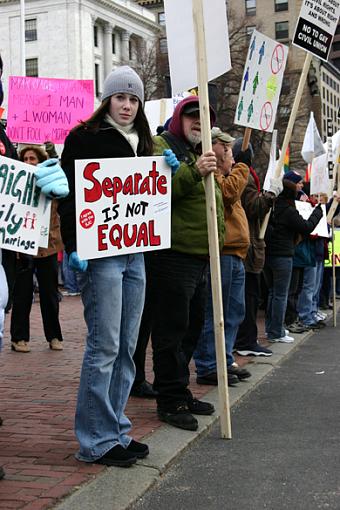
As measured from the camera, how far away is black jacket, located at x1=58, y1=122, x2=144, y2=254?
4047 millimetres

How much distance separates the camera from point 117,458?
13.3 ft

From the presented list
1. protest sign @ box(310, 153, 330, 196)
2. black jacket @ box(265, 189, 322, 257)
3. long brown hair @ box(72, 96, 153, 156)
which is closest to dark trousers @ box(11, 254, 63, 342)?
black jacket @ box(265, 189, 322, 257)

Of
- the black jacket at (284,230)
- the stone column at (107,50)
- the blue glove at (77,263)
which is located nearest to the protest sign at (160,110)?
the black jacket at (284,230)

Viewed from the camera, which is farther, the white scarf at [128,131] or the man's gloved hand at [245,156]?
the man's gloved hand at [245,156]

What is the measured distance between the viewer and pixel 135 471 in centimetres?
402

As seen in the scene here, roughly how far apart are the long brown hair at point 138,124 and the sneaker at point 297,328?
19.0 ft

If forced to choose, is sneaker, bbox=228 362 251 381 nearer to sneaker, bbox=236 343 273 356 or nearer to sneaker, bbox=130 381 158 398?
sneaker, bbox=130 381 158 398

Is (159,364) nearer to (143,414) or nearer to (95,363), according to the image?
(143,414)

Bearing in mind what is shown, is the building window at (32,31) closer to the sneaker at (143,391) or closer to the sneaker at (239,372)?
the sneaker at (239,372)

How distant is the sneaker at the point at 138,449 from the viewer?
423 centimetres

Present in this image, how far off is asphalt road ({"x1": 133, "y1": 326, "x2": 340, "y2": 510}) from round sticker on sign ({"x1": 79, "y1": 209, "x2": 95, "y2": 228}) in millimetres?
1356

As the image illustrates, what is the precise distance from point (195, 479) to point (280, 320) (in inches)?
192

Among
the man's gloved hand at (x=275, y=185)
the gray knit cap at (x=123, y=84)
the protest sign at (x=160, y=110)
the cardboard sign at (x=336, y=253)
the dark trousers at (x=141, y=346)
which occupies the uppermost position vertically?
the protest sign at (x=160, y=110)

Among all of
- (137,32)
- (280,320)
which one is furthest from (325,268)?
(137,32)
